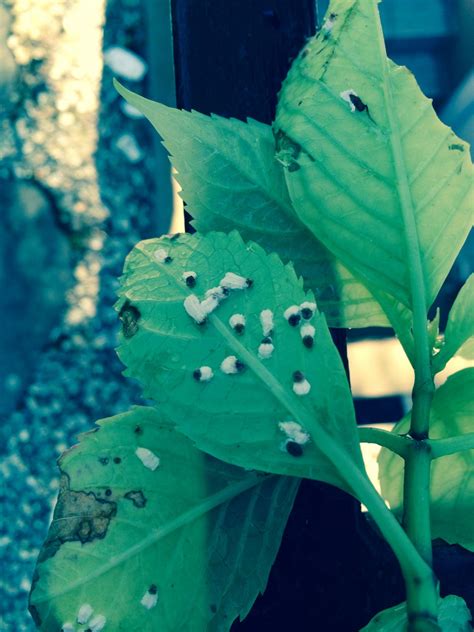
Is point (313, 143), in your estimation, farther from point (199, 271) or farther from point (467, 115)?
point (467, 115)

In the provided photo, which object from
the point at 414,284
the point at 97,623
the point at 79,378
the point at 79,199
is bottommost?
the point at 79,378

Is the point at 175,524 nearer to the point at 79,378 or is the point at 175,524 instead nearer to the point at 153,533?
the point at 153,533

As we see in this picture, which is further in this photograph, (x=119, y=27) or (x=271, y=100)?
(x=119, y=27)

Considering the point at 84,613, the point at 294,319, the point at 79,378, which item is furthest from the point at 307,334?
the point at 79,378

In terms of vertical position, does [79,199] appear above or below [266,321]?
below

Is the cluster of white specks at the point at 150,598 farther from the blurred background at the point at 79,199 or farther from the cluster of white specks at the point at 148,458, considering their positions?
the blurred background at the point at 79,199

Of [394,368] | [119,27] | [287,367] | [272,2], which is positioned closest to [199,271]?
[287,367]

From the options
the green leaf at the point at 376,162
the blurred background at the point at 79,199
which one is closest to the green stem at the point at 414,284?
the green leaf at the point at 376,162
